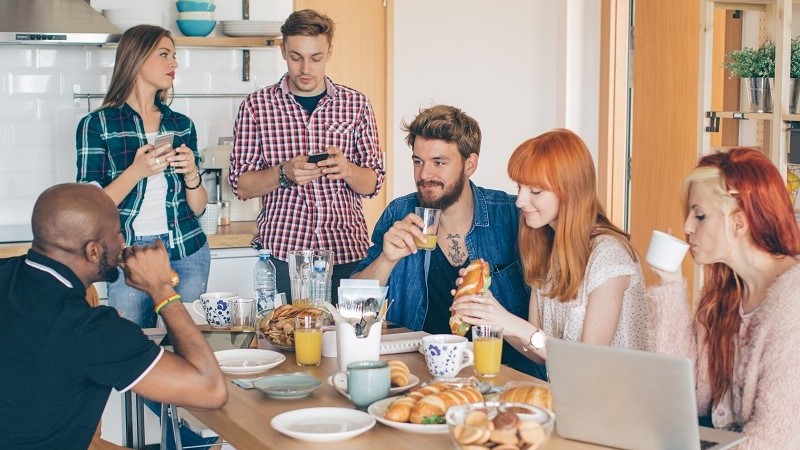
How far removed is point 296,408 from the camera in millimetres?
2045

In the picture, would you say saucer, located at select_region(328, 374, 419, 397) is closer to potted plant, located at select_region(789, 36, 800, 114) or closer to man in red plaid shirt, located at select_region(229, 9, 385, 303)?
man in red plaid shirt, located at select_region(229, 9, 385, 303)

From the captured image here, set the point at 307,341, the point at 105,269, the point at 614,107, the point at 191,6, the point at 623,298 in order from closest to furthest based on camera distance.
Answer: the point at 105,269
the point at 307,341
the point at 623,298
the point at 191,6
the point at 614,107

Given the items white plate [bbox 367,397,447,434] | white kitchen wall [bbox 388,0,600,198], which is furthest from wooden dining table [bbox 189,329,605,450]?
white kitchen wall [bbox 388,0,600,198]

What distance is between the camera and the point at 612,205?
5.51m

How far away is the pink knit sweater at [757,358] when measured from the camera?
186cm

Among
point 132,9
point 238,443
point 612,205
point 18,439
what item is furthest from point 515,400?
point 612,205

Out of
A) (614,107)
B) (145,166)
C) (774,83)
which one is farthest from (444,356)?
(614,107)

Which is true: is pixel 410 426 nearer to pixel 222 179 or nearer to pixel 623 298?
pixel 623 298

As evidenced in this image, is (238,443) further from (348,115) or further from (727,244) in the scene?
(348,115)

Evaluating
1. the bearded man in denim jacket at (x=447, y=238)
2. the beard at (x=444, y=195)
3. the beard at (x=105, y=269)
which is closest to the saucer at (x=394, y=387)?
the beard at (x=105, y=269)

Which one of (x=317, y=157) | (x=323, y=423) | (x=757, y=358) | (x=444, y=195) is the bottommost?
(x=323, y=423)

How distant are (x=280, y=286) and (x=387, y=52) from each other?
202 cm

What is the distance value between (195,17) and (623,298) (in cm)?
282

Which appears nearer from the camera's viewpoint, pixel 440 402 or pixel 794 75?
pixel 440 402
